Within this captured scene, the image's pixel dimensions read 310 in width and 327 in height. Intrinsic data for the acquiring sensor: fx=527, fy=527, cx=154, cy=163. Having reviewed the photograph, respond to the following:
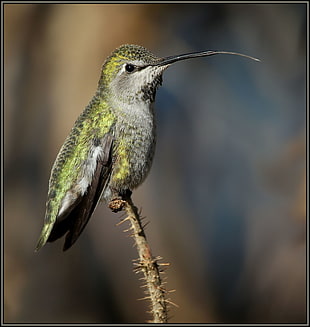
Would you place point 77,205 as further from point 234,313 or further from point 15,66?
point 234,313

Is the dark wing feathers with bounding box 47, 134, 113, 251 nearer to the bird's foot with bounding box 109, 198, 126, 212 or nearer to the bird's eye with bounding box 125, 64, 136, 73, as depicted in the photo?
the bird's foot with bounding box 109, 198, 126, 212

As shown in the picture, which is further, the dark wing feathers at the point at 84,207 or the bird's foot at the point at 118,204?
the dark wing feathers at the point at 84,207

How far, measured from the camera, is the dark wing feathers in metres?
2.56

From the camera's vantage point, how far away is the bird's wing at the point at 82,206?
257cm

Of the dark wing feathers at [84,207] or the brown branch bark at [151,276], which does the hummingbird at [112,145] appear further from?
the brown branch bark at [151,276]

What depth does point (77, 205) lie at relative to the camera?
2.68 meters

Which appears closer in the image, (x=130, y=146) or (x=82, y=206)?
(x=82, y=206)

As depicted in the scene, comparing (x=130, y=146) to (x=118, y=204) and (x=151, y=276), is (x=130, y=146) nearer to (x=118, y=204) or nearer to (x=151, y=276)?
(x=118, y=204)

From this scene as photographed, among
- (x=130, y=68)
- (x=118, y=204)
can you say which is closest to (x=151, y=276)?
(x=118, y=204)

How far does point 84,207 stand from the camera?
262cm

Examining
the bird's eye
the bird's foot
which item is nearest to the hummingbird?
the bird's eye

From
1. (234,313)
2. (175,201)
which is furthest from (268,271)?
(175,201)

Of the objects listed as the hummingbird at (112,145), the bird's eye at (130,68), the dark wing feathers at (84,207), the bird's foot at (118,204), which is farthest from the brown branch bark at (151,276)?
the bird's eye at (130,68)

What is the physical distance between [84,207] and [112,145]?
14.7 inches
